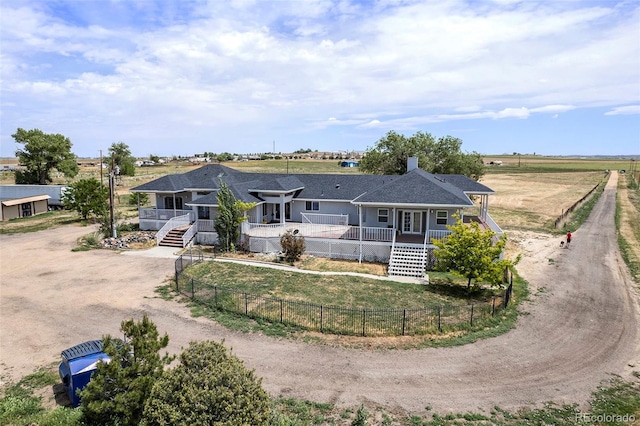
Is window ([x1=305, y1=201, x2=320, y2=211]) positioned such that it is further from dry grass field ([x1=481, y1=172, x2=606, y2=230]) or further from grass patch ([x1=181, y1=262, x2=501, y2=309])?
dry grass field ([x1=481, y1=172, x2=606, y2=230])

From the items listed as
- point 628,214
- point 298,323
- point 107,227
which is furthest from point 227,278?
point 628,214

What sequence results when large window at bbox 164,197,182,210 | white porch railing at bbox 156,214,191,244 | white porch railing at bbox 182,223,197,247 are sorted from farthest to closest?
1. large window at bbox 164,197,182,210
2. white porch railing at bbox 156,214,191,244
3. white porch railing at bbox 182,223,197,247

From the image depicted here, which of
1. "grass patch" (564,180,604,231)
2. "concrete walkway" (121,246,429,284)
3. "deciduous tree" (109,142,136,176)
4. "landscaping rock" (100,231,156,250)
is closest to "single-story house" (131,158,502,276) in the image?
"concrete walkway" (121,246,429,284)

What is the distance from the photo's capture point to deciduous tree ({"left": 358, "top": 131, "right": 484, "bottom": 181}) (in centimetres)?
Result: 5194

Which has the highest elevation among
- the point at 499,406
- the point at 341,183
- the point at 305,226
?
the point at 341,183

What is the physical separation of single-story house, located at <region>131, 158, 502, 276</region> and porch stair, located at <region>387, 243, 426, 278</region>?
0.06 m

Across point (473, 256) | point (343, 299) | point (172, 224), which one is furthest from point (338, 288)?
point (172, 224)

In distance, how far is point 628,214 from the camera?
49.4m

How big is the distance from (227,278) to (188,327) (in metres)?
6.24

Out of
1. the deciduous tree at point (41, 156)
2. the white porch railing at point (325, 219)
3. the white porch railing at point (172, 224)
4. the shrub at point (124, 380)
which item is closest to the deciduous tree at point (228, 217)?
the white porch railing at point (325, 219)

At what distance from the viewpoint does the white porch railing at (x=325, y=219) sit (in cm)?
3262

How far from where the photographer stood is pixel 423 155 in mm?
51344

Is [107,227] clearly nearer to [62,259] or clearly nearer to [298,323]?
[62,259]

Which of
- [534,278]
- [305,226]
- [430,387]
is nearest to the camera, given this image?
[430,387]
